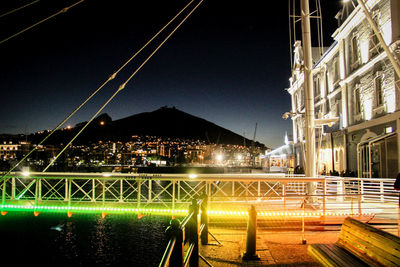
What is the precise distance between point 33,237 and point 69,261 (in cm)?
689

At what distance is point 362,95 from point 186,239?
65.4ft

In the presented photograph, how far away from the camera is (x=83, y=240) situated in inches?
665

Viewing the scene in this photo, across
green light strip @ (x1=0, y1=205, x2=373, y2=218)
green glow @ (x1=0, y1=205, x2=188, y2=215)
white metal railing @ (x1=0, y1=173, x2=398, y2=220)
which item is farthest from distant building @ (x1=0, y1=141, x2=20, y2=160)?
green light strip @ (x1=0, y1=205, x2=373, y2=218)

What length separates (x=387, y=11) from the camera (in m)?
16.4

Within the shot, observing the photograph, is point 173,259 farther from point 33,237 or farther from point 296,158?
point 296,158

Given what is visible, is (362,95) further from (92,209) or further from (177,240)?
(177,240)

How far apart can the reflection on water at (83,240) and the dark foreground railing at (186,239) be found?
7.53 metres

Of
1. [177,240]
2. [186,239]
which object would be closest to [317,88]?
[186,239]

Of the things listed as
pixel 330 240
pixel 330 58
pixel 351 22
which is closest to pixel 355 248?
pixel 330 240

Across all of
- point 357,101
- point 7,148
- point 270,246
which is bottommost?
point 270,246

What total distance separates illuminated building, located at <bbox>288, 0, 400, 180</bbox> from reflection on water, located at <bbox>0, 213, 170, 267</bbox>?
393 inches

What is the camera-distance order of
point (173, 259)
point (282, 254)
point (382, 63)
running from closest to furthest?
point (173, 259) → point (282, 254) → point (382, 63)

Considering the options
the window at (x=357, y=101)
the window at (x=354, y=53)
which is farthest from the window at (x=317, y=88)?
the window at (x=357, y=101)

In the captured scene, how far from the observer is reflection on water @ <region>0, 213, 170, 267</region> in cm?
1369
